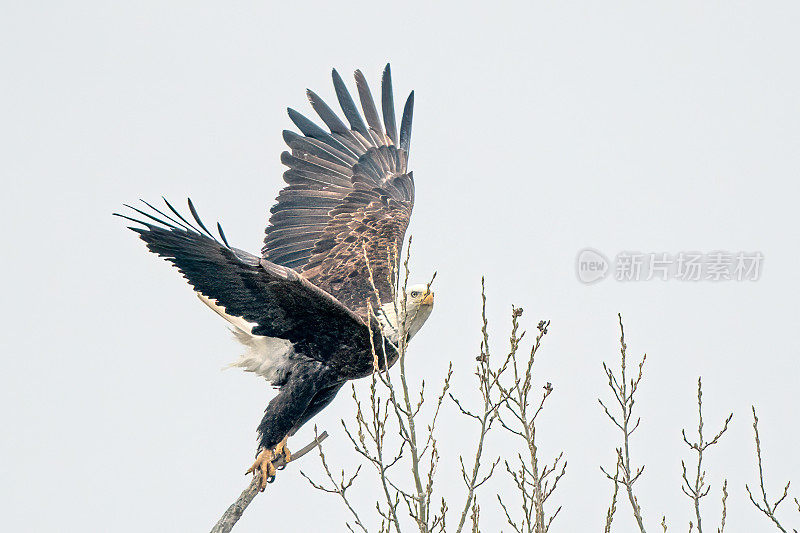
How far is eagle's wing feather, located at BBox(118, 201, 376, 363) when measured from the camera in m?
5.32

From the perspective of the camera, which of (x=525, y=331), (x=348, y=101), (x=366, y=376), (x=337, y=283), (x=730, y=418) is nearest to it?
(x=525, y=331)

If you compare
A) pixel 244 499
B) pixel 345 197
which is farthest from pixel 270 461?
pixel 345 197

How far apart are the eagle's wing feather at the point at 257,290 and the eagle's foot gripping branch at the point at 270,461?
2.26 ft

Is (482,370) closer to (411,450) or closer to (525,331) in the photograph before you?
(525,331)

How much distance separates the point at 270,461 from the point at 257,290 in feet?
4.26

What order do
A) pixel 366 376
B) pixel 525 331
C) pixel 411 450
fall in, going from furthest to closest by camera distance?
1. pixel 366 376
2. pixel 525 331
3. pixel 411 450

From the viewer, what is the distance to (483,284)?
12.6 feet

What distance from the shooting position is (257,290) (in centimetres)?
561

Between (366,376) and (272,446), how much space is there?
75 cm

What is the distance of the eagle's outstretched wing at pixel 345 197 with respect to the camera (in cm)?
715

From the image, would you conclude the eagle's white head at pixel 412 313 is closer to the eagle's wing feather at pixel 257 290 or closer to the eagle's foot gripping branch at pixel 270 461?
the eagle's wing feather at pixel 257 290

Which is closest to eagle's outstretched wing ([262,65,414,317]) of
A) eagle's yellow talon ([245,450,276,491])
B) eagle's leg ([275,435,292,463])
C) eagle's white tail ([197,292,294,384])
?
eagle's white tail ([197,292,294,384])

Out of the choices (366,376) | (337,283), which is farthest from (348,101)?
(366,376)

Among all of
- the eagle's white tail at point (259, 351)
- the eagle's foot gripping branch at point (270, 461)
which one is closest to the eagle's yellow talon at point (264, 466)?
the eagle's foot gripping branch at point (270, 461)
